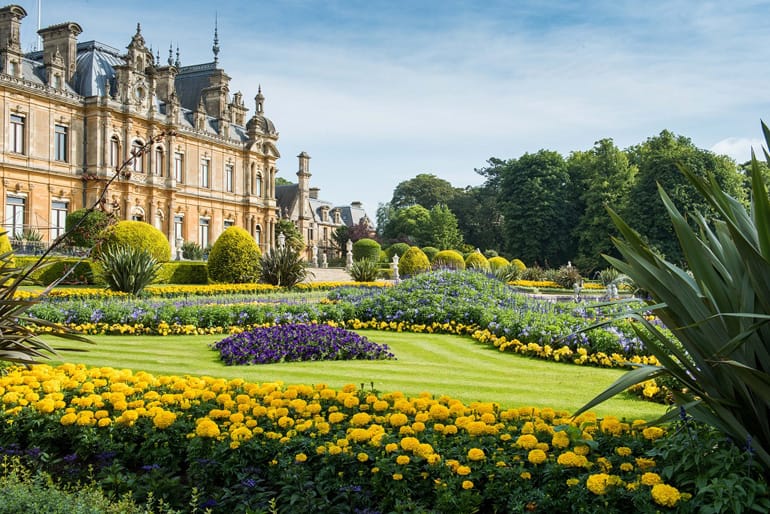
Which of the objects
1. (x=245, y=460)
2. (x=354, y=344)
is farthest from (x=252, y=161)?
(x=245, y=460)

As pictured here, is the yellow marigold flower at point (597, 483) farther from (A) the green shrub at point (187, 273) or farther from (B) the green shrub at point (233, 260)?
(A) the green shrub at point (187, 273)

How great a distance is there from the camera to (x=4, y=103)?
32.7 m

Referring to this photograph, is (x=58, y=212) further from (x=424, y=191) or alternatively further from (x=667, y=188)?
(x=424, y=191)

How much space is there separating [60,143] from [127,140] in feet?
12.8

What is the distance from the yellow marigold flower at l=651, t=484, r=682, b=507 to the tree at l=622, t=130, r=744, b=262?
36062 millimetres

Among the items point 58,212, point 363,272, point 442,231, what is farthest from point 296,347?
point 442,231

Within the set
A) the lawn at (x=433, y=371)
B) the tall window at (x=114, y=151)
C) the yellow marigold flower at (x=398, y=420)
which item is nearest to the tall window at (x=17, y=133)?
the tall window at (x=114, y=151)

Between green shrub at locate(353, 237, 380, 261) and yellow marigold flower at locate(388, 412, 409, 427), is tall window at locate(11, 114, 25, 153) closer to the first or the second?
green shrub at locate(353, 237, 380, 261)

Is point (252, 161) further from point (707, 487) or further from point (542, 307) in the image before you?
point (707, 487)

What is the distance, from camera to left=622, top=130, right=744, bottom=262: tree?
119ft

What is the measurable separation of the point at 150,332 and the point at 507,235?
1615 inches

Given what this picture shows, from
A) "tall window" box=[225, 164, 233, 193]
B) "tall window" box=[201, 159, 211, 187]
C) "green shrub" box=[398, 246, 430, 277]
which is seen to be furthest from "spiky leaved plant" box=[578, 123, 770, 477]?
"tall window" box=[225, 164, 233, 193]

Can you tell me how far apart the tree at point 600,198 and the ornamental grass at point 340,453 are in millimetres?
39353

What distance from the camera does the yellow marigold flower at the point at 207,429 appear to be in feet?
13.0
